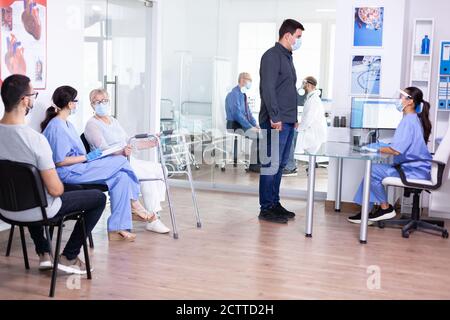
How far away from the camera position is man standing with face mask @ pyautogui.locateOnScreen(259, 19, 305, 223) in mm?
5676

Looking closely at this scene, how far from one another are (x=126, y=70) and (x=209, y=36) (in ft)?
3.88

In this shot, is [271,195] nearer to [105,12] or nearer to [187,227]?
[187,227]

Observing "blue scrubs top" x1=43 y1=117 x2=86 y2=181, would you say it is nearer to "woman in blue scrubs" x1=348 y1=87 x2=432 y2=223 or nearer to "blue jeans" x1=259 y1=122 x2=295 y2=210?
"blue jeans" x1=259 y1=122 x2=295 y2=210

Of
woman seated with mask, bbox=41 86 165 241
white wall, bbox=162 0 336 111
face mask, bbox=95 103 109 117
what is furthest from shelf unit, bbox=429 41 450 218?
face mask, bbox=95 103 109 117

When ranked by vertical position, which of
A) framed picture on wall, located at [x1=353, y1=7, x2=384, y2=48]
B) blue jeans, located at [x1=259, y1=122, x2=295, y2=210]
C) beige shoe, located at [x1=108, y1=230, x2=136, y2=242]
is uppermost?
framed picture on wall, located at [x1=353, y1=7, x2=384, y2=48]

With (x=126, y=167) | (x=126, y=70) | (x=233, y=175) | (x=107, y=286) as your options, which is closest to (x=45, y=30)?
(x=126, y=167)

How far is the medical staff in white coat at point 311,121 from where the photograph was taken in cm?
699

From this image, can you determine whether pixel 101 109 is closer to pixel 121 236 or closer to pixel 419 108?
pixel 121 236

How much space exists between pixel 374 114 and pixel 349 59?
0.61 metres

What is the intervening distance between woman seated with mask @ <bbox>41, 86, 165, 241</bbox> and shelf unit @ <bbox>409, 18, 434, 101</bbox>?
9.75 ft

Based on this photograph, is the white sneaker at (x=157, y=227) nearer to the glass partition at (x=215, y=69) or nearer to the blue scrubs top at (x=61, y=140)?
the blue scrubs top at (x=61, y=140)

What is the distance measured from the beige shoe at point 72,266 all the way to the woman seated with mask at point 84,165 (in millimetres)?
730

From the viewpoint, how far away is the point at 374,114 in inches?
246

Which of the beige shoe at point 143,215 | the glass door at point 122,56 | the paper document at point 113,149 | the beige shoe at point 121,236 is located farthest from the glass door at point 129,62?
the beige shoe at point 121,236
